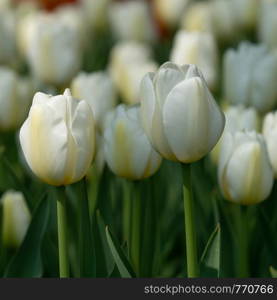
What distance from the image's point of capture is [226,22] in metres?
3.48

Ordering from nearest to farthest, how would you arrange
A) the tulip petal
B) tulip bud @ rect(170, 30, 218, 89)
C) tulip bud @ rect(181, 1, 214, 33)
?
the tulip petal, tulip bud @ rect(170, 30, 218, 89), tulip bud @ rect(181, 1, 214, 33)

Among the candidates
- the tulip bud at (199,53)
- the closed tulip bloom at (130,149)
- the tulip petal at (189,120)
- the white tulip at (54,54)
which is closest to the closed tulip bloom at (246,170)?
the closed tulip bloom at (130,149)

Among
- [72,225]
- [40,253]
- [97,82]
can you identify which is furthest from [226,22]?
[40,253]

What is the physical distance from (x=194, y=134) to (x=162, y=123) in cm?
5

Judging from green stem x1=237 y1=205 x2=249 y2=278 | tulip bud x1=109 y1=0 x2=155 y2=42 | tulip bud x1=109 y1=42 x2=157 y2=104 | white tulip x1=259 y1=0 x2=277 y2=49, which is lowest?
green stem x1=237 y1=205 x2=249 y2=278

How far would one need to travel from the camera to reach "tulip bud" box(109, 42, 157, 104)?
2551 millimetres

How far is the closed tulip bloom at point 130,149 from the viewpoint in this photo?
5.22 feet

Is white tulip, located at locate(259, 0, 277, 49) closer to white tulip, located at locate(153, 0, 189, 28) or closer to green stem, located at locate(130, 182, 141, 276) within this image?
white tulip, located at locate(153, 0, 189, 28)

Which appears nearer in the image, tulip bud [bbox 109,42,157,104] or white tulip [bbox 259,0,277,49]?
tulip bud [bbox 109,42,157,104]

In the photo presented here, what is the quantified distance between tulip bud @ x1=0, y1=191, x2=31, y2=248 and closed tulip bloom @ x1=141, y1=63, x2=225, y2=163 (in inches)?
18.5

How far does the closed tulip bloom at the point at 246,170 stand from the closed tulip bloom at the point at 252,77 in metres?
0.68

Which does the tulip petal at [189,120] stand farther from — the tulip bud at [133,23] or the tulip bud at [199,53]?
the tulip bud at [133,23]

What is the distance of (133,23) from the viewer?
354 centimetres

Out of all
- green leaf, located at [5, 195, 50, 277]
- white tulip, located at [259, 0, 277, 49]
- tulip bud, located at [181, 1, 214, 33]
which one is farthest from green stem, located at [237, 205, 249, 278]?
tulip bud, located at [181, 1, 214, 33]
